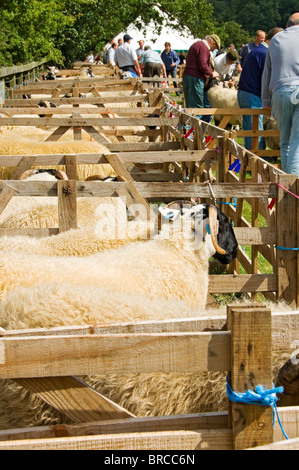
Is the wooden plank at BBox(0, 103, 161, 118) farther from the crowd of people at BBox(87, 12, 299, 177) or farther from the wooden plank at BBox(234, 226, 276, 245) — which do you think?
the wooden plank at BBox(234, 226, 276, 245)

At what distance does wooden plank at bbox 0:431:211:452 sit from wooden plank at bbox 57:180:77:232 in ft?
8.91

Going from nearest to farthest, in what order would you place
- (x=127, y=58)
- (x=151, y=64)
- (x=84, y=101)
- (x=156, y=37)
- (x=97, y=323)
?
(x=97, y=323), (x=84, y=101), (x=151, y=64), (x=127, y=58), (x=156, y=37)

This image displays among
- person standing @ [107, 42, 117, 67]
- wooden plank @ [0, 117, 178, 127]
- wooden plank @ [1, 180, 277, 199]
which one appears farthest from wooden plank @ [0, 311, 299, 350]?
person standing @ [107, 42, 117, 67]

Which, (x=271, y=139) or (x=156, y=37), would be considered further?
(x=156, y=37)

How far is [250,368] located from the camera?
1937mm

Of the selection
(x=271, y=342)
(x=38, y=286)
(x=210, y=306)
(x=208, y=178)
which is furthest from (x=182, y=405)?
(x=208, y=178)

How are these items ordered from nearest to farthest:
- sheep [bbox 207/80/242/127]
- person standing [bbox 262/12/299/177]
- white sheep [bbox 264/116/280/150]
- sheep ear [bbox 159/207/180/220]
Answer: sheep ear [bbox 159/207/180/220], person standing [bbox 262/12/299/177], white sheep [bbox 264/116/280/150], sheep [bbox 207/80/242/127]

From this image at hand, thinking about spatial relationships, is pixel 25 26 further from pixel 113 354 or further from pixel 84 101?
pixel 113 354

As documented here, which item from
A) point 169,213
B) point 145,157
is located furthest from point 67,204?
point 145,157

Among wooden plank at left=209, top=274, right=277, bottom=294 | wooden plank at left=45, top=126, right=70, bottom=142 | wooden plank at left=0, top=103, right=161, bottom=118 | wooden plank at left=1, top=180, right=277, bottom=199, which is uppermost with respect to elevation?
wooden plank at left=0, top=103, right=161, bottom=118

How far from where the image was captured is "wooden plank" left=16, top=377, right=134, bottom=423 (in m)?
2.08

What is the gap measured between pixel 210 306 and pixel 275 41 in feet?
12.5

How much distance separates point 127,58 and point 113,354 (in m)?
18.9

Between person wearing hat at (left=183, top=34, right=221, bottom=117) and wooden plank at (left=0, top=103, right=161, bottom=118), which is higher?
person wearing hat at (left=183, top=34, right=221, bottom=117)
